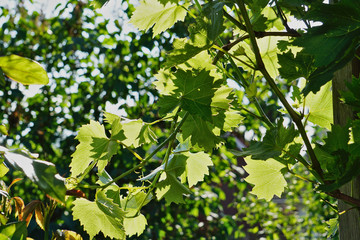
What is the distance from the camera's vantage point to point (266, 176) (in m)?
0.56

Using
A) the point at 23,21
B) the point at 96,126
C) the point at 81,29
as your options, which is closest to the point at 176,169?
the point at 96,126

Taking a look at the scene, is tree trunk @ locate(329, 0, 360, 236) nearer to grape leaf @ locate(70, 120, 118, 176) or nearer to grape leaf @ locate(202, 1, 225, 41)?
grape leaf @ locate(202, 1, 225, 41)

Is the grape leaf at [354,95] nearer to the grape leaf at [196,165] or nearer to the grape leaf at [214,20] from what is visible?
the grape leaf at [214,20]

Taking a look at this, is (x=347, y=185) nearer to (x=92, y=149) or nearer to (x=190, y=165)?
(x=190, y=165)

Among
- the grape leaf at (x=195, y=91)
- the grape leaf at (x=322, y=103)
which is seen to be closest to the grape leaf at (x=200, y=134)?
the grape leaf at (x=195, y=91)

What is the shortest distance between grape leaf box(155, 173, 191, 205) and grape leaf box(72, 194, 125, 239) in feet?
0.27

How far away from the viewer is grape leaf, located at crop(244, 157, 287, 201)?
55cm

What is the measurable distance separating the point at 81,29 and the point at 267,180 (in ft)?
9.07

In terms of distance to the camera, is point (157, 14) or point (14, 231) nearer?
point (14, 231)

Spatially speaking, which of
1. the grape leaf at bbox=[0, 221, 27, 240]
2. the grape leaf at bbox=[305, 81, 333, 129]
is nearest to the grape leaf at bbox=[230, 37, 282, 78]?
the grape leaf at bbox=[305, 81, 333, 129]

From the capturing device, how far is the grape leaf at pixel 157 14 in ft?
1.99

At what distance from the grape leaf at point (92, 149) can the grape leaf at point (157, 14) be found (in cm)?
17

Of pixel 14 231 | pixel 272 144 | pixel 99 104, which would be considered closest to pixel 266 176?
pixel 272 144

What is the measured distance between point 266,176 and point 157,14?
0.28 metres
